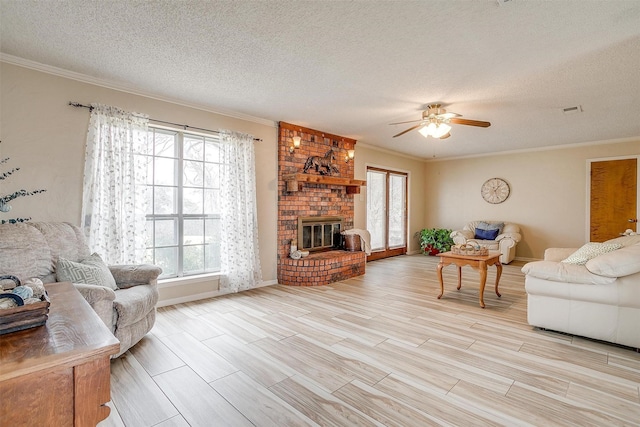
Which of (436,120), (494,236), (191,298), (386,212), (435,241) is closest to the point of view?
(436,120)

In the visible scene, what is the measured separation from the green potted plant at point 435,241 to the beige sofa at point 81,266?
6.56 meters

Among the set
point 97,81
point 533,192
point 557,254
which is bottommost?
point 557,254

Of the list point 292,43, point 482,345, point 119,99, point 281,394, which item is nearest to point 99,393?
point 281,394

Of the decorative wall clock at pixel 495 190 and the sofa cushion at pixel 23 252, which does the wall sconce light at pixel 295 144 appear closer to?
the sofa cushion at pixel 23 252

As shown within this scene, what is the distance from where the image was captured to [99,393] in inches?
38.9

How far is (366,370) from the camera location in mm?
2305

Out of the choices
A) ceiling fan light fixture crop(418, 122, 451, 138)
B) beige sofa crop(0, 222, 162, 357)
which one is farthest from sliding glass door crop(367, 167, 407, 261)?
beige sofa crop(0, 222, 162, 357)

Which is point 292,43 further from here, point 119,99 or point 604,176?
point 604,176

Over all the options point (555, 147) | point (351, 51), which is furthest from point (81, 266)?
point (555, 147)

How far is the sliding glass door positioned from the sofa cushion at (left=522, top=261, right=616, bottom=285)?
409 centimetres

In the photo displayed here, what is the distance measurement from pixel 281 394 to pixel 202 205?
298cm

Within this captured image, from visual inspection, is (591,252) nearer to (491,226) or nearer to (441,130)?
(441,130)

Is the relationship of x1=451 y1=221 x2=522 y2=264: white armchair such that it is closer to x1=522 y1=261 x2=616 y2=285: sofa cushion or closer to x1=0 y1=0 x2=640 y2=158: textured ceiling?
x1=0 y1=0 x2=640 y2=158: textured ceiling

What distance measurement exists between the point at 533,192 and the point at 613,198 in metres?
1.31
